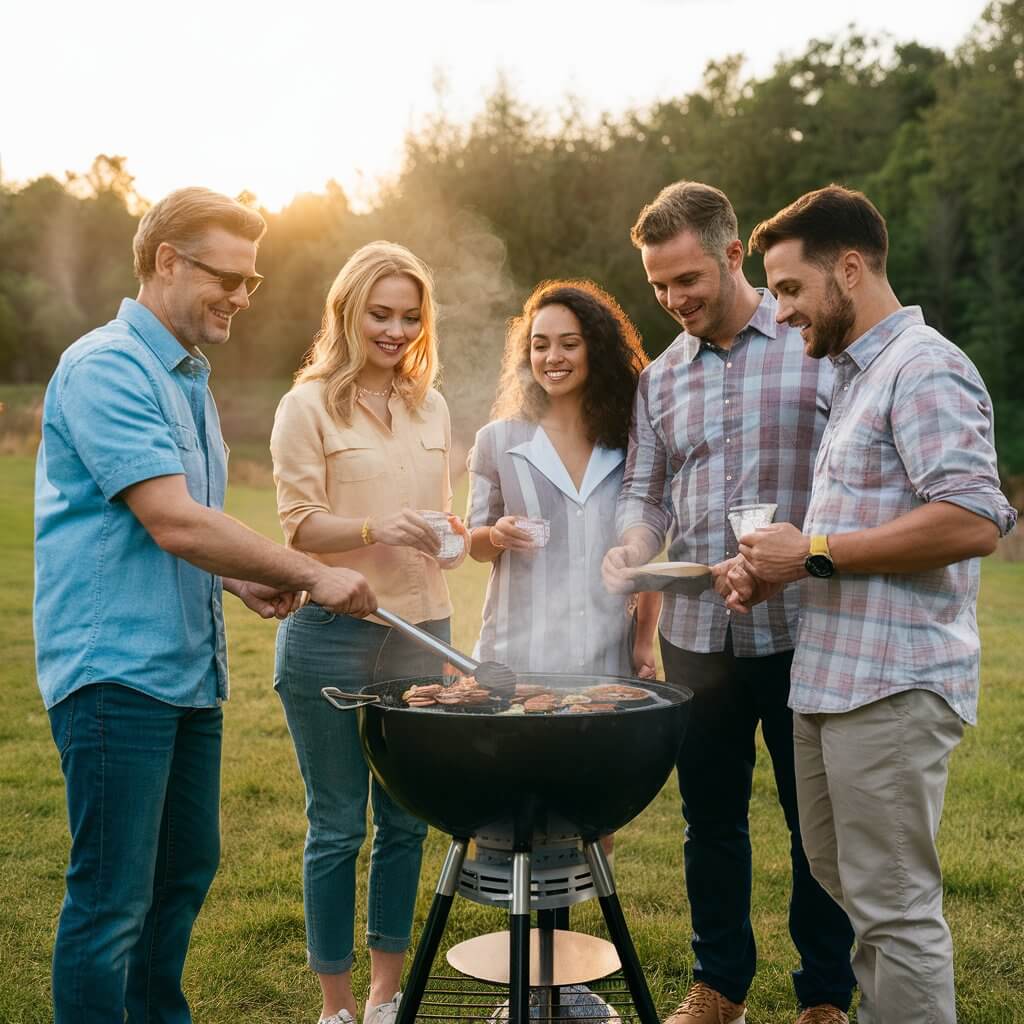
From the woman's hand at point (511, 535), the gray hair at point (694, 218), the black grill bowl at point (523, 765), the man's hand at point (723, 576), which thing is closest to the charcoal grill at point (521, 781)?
the black grill bowl at point (523, 765)

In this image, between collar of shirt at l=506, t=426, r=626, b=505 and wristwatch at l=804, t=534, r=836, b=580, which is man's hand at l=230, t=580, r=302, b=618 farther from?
wristwatch at l=804, t=534, r=836, b=580

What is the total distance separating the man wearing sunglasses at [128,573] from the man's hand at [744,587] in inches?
36.3

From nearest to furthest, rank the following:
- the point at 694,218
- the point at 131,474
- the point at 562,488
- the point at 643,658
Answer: the point at 131,474 < the point at 694,218 < the point at 562,488 < the point at 643,658

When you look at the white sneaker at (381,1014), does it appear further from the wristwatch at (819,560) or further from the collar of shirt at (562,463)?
the wristwatch at (819,560)

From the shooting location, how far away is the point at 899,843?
2328 millimetres

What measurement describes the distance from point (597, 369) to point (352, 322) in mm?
804

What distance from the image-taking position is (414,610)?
3.08 m

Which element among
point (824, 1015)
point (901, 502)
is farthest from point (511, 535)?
point (824, 1015)

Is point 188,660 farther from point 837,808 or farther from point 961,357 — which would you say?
point 961,357

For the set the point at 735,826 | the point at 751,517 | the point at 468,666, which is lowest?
the point at 735,826

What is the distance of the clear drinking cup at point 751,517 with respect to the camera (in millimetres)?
2533

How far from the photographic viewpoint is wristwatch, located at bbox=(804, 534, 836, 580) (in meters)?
2.35

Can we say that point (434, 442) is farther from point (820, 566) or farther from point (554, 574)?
point (820, 566)

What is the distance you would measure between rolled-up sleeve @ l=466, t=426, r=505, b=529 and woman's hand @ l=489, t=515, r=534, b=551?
289mm
